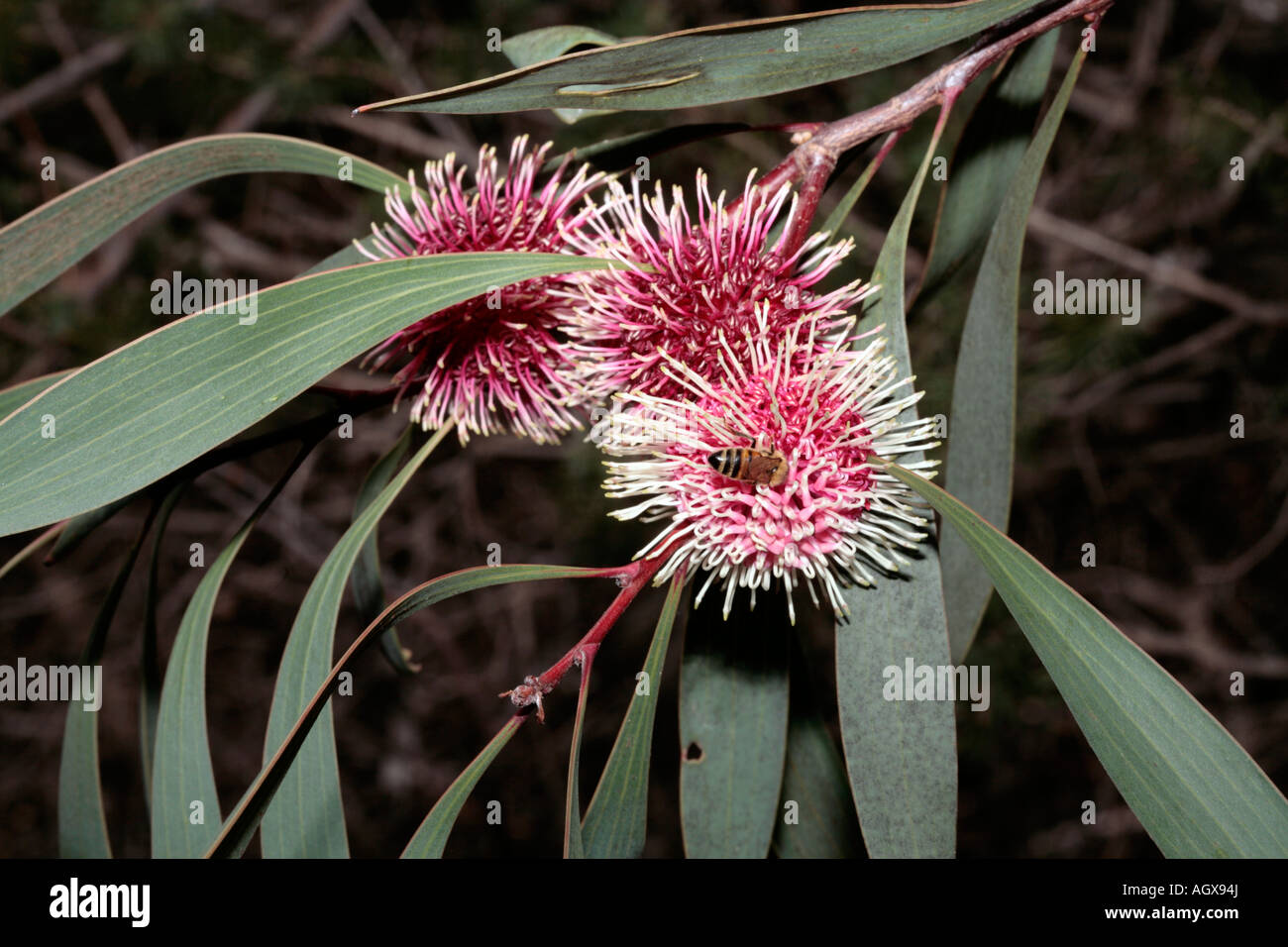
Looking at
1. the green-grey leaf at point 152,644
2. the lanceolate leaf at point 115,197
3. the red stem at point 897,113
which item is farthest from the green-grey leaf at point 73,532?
the red stem at point 897,113

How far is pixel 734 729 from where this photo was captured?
35.4 inches

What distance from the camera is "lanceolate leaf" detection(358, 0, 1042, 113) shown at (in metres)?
0.61

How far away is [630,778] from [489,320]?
1.46 ft

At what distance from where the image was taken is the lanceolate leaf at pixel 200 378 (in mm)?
594

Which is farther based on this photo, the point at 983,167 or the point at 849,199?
the point at 983,167

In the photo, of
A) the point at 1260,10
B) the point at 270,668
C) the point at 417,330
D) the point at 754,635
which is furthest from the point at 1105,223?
the point at 270,668

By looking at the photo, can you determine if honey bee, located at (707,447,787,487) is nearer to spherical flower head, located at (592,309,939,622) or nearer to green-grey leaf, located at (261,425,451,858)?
spherical flower head, located at (592,309,939,622)

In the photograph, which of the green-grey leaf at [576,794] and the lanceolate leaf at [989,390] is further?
the lanceolate leaf at [989,390]

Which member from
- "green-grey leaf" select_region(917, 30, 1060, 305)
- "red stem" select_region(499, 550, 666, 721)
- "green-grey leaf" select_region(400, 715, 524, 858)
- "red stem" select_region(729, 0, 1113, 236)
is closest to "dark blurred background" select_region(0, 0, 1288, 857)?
"green-grey leaf" select_region(917, 30, 1060, 305)

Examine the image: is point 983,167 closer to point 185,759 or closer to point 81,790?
point 185,759

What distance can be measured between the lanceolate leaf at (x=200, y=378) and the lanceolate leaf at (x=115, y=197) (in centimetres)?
21

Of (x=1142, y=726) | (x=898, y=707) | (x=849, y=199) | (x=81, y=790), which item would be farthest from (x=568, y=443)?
(x=1142, y=726)

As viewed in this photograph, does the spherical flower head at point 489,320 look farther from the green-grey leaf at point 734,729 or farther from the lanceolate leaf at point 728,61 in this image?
the green-grey leaf at point 734,729

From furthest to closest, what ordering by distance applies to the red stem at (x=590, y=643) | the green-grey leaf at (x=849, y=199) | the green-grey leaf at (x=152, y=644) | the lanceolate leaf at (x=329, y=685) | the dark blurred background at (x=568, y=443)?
the dark blurred background at (x=568, y=443)
the green-grey leaf at (x=152, y=644)
the green-grey leaf at (x=849, y=199)
the red stem at (x=590, y=643)
the lanceolate leaf at (x=329, y=685)
